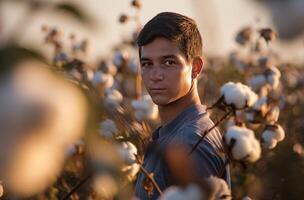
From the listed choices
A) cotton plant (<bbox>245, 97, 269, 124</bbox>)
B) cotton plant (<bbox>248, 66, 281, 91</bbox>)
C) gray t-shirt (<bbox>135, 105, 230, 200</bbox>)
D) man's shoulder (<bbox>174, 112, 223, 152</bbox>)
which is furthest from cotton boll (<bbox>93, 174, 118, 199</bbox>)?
cotton plant (<bbox>248, 66, 281, 91</bbox>)

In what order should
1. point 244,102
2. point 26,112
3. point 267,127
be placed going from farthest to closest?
point 267,127
point 244,102
point 26,112

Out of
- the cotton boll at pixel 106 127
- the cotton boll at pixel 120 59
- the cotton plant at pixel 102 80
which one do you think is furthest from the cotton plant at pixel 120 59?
the cotton boll at pixel 106 127

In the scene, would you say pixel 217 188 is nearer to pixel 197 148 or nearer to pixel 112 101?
pixel 112 101

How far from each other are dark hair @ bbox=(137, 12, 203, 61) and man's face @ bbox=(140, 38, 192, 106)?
0.7 inches

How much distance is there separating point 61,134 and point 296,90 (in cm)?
568

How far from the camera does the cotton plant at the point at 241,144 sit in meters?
1.75

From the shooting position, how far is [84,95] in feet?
1.61

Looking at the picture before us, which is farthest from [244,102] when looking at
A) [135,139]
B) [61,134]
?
[61,134]

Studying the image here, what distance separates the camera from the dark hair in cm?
238

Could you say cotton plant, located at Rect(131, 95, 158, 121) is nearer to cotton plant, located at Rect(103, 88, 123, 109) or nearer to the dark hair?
cotton plant, located at Rect(103, 88, 123, 109)

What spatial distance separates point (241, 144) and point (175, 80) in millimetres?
625

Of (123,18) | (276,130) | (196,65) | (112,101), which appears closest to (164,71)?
(196,65)

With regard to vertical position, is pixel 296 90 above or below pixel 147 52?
below

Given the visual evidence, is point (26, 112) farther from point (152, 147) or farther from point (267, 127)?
point (267, 127)
